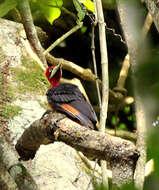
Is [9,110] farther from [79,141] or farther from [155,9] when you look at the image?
[155,9]

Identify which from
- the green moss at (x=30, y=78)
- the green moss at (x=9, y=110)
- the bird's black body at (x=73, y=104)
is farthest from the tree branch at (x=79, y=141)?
the green moss at (x=30, y=78)

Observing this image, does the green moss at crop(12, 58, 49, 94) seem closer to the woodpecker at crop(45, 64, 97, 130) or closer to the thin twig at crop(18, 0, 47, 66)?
the thin twig at crop(18, 0, 47, 66)

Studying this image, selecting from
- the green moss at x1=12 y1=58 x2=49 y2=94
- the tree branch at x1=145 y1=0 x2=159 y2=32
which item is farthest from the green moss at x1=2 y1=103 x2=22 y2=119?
the tree branch at x1=145 y1=0 x2=159 y2=32

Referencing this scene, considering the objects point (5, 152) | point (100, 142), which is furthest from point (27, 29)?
point (100, 142)

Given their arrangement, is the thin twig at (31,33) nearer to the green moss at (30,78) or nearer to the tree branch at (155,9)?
the green moss at (30,78)

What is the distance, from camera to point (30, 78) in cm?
304

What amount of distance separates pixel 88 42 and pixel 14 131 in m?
2.43

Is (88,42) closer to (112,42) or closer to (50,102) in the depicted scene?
(112,42)

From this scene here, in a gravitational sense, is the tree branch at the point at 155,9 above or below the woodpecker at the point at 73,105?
above

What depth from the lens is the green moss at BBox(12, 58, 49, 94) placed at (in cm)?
293

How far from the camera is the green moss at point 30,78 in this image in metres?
2.93

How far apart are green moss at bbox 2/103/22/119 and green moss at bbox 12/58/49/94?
243mm

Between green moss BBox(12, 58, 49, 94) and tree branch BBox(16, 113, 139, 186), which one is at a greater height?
tree branch BBox(16, 113, 139, 186)

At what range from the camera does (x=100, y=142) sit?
138cm
